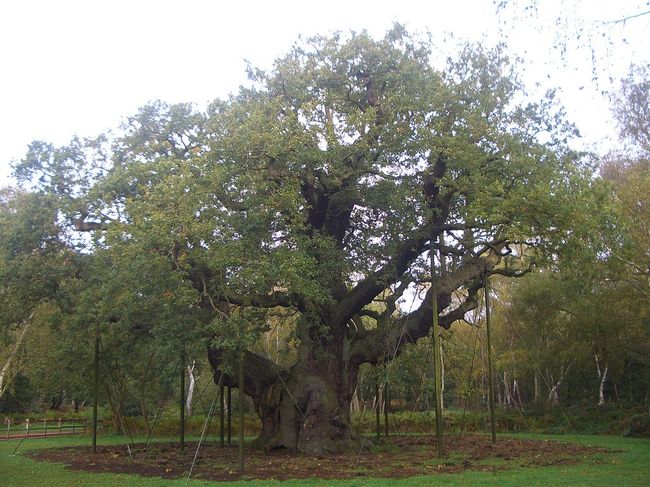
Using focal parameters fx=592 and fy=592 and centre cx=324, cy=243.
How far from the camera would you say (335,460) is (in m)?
15.8

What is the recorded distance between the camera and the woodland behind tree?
1491 cm

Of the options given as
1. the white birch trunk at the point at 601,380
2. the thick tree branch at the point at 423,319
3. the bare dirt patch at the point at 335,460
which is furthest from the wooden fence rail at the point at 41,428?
the white birch trunk at the point at 601,380

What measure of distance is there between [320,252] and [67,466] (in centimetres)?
914

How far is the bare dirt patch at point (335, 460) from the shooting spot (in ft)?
44.5

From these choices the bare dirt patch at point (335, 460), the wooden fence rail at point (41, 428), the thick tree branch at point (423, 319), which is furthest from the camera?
the wooden fence rail at point (41, 428)

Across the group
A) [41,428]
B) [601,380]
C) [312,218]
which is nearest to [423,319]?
[312,218]

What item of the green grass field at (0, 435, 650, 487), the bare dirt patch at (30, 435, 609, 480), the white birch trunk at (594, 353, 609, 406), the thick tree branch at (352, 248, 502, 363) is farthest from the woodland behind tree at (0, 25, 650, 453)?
the white birch trunk at (594, 353, 609, 406)

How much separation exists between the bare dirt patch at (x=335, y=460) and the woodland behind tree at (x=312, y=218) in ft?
5.99

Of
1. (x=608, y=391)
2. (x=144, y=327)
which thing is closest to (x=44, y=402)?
(x=144, y=327)

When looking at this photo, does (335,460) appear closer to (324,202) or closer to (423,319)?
(423,319)

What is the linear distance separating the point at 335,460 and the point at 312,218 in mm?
7213

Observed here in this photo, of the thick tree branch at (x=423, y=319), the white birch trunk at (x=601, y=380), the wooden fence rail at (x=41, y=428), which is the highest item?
the thick tree branch at (x=423, y=319)

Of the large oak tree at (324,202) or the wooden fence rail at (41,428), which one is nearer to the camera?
the large oak tree at (324,202)

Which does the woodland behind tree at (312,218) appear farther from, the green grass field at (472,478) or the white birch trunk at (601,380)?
the white birch trunk at (601,380)
